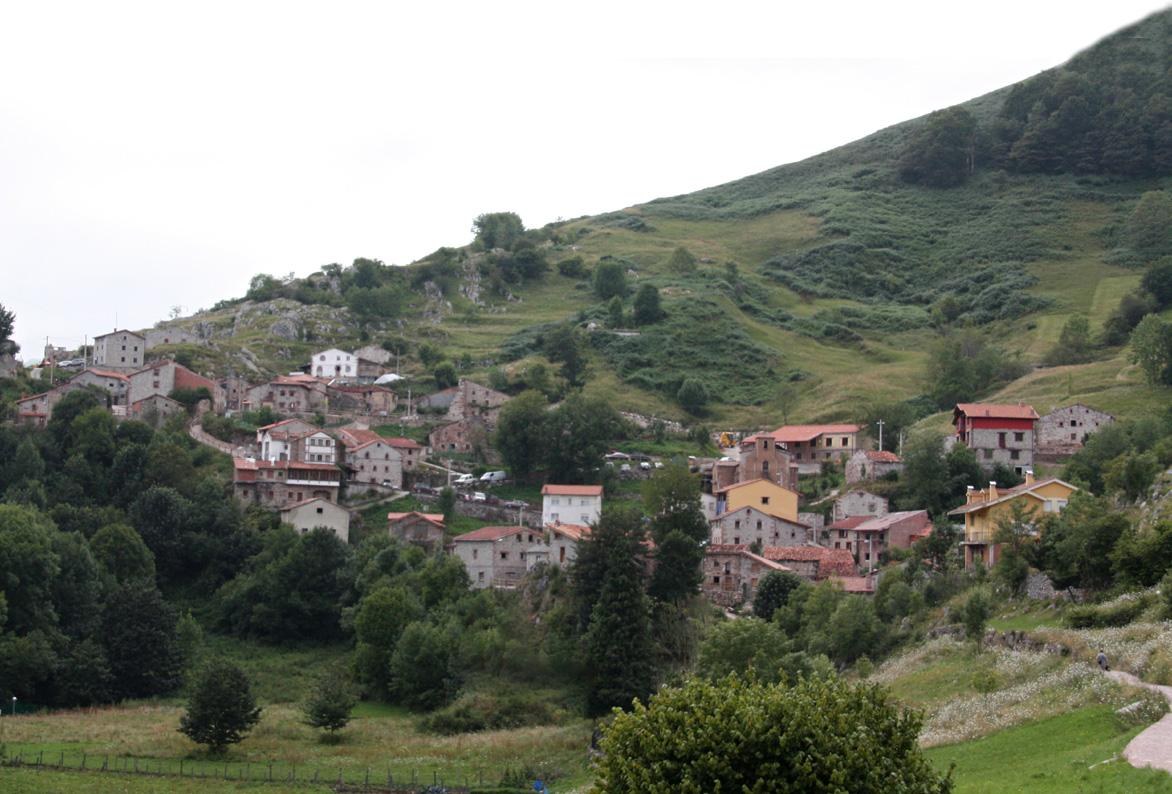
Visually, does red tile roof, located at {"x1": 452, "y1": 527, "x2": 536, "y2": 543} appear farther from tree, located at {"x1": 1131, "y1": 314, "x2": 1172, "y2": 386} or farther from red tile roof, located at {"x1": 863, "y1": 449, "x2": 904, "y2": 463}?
tree, located at {"x1": 1131, "y1": 314, "x2": 1172, "y2": 386}

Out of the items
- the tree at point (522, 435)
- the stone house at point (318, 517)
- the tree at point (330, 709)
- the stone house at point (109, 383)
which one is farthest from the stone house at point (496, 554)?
the stone house at point (109, 383)

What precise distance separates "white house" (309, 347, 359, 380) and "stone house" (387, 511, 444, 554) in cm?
3089

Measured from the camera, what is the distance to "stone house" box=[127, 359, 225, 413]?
3743 inches

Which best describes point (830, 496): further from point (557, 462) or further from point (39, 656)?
point (39, 656)

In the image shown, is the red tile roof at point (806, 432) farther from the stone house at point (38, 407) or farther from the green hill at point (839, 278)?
the stone house at point (38, 407)

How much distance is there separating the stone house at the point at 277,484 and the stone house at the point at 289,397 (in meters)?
13.7

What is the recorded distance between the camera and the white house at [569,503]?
260 ft

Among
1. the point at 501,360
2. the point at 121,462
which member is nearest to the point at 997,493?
the point at 121,462

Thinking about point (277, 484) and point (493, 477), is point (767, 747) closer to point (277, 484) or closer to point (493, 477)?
point (277, 484)

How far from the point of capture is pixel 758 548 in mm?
73250

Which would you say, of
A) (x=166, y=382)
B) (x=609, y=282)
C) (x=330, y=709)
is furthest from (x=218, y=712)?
(x=609, y=282)

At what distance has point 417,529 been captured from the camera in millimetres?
78750

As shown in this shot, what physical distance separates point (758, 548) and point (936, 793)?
2005 inches

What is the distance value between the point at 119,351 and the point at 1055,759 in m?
87.7
